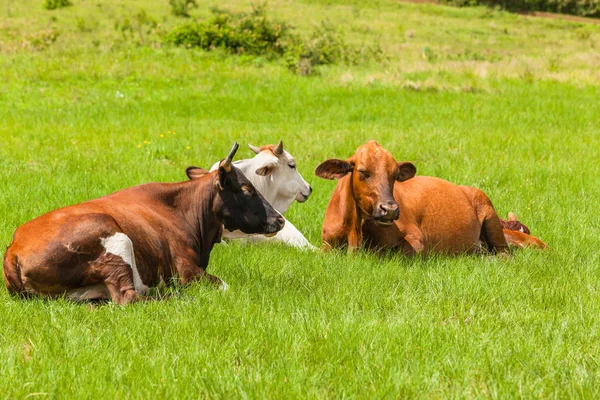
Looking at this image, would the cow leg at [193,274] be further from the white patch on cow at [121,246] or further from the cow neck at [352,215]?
the cow neck at [352,215]

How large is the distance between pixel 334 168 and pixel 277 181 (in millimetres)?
Answer: 1539

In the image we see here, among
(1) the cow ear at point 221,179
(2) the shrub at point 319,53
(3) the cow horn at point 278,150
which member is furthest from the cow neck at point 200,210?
(2) the shrub at point 319,53

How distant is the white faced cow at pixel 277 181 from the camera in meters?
8.98

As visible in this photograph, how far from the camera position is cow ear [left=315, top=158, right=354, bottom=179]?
809 cm

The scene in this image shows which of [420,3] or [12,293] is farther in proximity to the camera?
[420,3]

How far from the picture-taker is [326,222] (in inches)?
339

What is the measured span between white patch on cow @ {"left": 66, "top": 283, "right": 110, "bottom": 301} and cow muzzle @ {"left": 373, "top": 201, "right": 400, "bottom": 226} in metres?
2.77

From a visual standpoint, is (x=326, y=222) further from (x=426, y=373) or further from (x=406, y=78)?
(x=406, y=78)

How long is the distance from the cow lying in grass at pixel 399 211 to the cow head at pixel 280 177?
3.35ft

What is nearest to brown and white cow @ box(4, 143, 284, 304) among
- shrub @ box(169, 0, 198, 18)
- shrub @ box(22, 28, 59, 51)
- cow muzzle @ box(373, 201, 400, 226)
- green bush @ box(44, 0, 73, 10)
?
cow muzzle @ box(373, 201, 400, 226)

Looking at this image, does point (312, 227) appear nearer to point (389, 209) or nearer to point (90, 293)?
point (389, 209)

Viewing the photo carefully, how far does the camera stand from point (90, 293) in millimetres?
6043

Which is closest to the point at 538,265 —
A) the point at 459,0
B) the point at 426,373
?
the point at 426,373

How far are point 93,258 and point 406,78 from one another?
19.2 m
